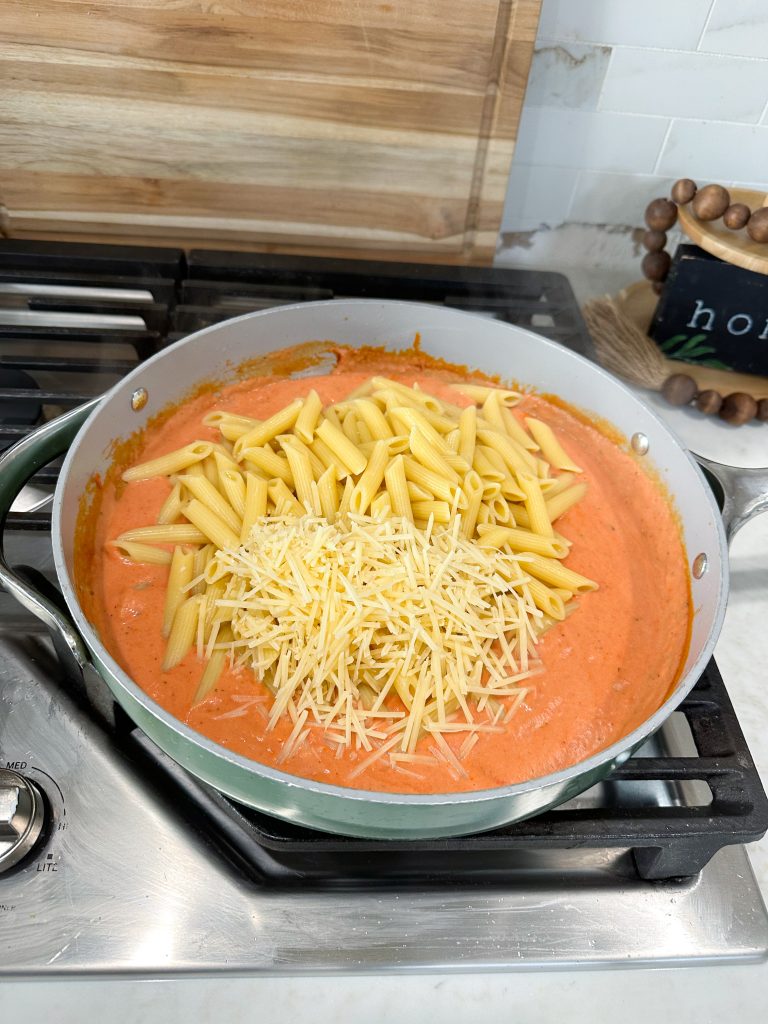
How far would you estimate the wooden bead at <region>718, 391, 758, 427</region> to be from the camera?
1562mm

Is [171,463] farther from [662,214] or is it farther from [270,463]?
[662,214]

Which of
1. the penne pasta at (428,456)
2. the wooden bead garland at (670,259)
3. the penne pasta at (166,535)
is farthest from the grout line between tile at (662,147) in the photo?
the penne pasta at (166,535)

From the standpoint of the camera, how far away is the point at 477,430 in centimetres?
131

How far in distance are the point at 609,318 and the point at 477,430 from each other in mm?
571

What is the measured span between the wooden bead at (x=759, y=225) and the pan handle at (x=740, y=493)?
1.79ft

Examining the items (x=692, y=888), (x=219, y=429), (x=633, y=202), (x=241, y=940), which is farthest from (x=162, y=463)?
(x=633, y=202)

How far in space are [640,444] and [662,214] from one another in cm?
54

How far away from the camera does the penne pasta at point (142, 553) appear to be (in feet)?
3.69

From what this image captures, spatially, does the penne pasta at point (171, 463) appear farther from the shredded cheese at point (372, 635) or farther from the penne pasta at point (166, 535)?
the shredded cheese at point (372, 635)

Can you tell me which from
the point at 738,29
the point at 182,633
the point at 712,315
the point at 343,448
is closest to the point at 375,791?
the point at 182,633

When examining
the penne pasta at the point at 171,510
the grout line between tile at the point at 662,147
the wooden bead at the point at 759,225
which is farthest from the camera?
the grout line between tile at the point at 662,147

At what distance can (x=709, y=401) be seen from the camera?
1583 mm

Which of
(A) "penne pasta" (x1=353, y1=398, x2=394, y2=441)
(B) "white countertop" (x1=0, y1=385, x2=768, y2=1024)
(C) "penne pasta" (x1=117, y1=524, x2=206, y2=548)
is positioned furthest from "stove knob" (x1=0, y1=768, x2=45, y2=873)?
(A) "penne pasta" (x1=353, y1=398, x2=394, y2=441)

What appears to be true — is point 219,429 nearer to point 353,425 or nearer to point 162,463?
point 162,463
